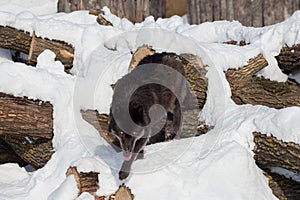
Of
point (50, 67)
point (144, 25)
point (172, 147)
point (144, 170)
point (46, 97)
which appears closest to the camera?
point (144, 170)

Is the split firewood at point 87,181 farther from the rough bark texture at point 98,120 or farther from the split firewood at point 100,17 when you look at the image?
the split firewood at point 100,17

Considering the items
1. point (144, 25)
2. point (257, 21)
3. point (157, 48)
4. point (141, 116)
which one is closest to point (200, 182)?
point (141, 116)

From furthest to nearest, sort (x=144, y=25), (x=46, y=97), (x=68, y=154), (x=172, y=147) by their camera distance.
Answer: (x=144, y=25), (x=46, y=97), (x=68, y=154), (x=172, y=147)

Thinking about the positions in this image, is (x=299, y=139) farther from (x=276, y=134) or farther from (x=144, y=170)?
(x=144, y=170)

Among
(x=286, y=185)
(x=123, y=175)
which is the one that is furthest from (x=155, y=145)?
(x=286, y=185)

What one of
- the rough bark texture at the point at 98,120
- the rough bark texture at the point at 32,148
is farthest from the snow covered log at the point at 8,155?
the rough bark texture at the point at 98,120

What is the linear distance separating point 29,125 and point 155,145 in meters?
1.34

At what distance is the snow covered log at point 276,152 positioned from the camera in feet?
13.3

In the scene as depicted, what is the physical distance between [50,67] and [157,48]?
46.2 inches

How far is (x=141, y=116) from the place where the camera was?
3.77 metres

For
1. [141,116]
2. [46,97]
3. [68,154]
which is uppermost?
[141,116]

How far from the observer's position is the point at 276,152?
4.20 m

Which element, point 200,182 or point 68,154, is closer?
point 200,182

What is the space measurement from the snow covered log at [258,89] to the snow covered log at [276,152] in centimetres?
107
